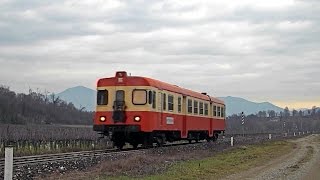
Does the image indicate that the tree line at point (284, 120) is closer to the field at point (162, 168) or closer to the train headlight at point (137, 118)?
the train headlight at point (137, 118)

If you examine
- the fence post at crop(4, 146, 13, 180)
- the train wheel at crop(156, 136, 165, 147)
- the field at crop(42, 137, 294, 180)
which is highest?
the train wheel at crop(156, 136, 165, 147)

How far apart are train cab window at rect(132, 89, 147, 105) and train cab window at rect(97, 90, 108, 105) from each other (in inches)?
56.3

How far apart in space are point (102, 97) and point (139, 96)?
1.98 m

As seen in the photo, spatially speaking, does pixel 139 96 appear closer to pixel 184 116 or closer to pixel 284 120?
pixel 184 116

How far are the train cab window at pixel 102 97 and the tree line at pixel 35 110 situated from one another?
6575cm

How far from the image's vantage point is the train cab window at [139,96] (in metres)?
24.4

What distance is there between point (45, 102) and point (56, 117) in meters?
8.64

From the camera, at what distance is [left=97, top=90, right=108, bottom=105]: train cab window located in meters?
25.1

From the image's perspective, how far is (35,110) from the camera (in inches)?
4026

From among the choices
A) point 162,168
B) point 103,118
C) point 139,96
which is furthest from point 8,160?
point 103,118

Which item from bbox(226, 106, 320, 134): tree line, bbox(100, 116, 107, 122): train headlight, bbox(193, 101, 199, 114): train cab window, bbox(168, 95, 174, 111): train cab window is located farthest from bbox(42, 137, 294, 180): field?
bbox(226, 106, 320, 134): tree line

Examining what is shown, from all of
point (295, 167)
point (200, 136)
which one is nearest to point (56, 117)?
point (200, 136)

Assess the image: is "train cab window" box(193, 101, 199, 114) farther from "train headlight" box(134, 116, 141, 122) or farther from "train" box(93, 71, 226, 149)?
"train headlight" box(134, 116, 141, 122)

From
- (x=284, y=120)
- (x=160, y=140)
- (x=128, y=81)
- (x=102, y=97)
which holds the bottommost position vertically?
(x=160, y=140)
